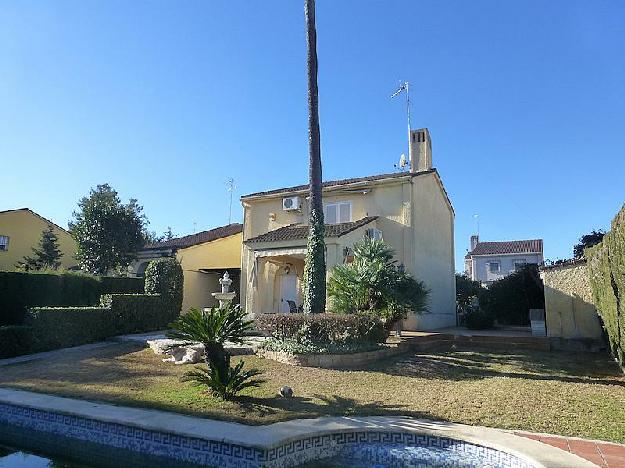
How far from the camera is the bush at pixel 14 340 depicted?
16.8 m

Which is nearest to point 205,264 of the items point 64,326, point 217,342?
point 64,326

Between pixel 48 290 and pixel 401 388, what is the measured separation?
19.0 meters

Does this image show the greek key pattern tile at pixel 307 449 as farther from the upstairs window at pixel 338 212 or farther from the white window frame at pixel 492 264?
the white window frame at pixel 492 264

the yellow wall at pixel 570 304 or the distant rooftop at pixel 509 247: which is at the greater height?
the distant rooftop at pixel 509 247

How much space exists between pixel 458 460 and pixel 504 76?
1643 cm

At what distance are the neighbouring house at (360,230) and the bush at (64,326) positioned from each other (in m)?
8.08

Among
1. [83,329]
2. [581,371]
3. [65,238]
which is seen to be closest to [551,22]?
[581,371]

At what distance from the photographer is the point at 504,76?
61.8ft

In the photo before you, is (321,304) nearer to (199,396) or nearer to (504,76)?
(199,396)

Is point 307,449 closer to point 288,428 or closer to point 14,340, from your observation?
point 288,428

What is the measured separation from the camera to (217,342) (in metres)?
11.2

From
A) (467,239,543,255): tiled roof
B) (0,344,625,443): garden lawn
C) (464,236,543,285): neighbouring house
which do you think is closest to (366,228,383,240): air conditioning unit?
(0,344,625,443): garden lawn

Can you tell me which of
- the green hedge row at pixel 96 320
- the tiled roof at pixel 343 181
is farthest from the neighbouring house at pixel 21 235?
the green hedge row at pixel 96 320

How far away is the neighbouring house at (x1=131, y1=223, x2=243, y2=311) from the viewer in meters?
32.6
